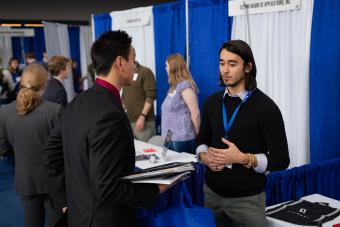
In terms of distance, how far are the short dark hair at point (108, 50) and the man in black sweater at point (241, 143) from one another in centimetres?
59

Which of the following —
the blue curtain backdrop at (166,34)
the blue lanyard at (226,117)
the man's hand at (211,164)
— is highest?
the blue curtain backdrop at (166,34)

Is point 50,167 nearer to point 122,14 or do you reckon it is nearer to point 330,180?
point 330,180

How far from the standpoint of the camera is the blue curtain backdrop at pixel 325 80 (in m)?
A: 2.93

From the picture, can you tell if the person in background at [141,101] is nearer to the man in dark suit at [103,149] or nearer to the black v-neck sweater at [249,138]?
the black v-neck sweater at [249,138]

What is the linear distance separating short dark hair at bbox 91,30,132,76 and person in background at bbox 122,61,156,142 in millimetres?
2786

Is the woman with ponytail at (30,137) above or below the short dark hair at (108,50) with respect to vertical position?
below

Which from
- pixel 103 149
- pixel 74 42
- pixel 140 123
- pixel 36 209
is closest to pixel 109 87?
pixel 103 149

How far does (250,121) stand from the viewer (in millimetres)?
1638

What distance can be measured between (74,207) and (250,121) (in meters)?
0.81

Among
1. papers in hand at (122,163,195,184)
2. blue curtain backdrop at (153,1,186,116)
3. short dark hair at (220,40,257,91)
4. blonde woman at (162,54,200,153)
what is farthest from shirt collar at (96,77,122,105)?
blue curtain backdrop at (153,1,186,116)

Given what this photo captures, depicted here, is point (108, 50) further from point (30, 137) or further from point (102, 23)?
point (102, 23)

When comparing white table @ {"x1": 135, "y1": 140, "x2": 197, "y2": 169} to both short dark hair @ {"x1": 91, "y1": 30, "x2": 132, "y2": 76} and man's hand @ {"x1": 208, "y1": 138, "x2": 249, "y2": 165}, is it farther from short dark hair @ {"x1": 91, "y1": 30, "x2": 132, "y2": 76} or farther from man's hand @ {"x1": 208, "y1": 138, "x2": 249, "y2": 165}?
short dark hair @ {"x1": 91, "y1": 30, "x2": 132, "y2": 76}

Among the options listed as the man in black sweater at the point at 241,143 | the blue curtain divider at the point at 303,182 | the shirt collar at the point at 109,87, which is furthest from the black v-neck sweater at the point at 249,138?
the blue curtain divider at the point at 303,182

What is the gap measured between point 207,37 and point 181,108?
1.16m
